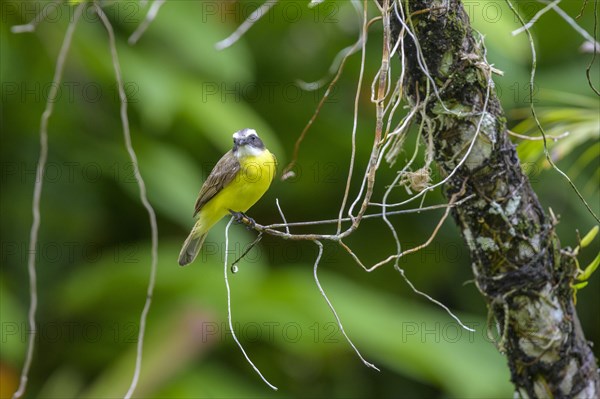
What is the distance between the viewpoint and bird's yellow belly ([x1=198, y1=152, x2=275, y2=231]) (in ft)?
8.58

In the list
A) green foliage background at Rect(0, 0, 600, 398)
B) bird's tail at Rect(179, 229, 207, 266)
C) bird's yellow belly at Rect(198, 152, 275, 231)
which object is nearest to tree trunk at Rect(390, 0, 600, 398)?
bird's yellow belly at Rect(198, 152, 275, 231)

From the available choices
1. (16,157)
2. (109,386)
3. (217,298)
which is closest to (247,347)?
(217,298)

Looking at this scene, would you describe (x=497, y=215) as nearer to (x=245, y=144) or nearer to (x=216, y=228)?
(x=245, y=144)

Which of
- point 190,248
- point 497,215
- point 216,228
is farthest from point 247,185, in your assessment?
point 216,228

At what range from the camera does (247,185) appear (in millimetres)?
2627

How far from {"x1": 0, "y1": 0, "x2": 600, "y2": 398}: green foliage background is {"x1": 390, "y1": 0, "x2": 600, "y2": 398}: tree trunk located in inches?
88.2

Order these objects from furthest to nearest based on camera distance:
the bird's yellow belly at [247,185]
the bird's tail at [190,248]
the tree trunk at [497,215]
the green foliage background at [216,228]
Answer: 1. the green foliage background at [216,228]
2. the bird's tail at [190,248]
3. the bird's yellow belly at [247,185]
4. the tree trunk at [497,215]

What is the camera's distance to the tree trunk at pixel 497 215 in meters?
1.68

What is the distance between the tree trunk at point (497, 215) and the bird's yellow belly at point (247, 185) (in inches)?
36.5

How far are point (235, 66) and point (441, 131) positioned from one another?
281 centimetres

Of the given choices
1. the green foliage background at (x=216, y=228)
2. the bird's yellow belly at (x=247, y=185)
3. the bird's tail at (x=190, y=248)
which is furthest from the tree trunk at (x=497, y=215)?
the green foliage background at (x=216, y=228)

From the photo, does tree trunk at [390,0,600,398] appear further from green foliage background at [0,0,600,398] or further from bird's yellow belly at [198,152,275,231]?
green foliage background at [0,0,600,398]

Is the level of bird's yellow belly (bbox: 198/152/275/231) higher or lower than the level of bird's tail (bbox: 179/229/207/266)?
higher

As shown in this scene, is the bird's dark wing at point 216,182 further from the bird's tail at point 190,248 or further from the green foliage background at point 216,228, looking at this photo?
the green foliage background at point 216,228
